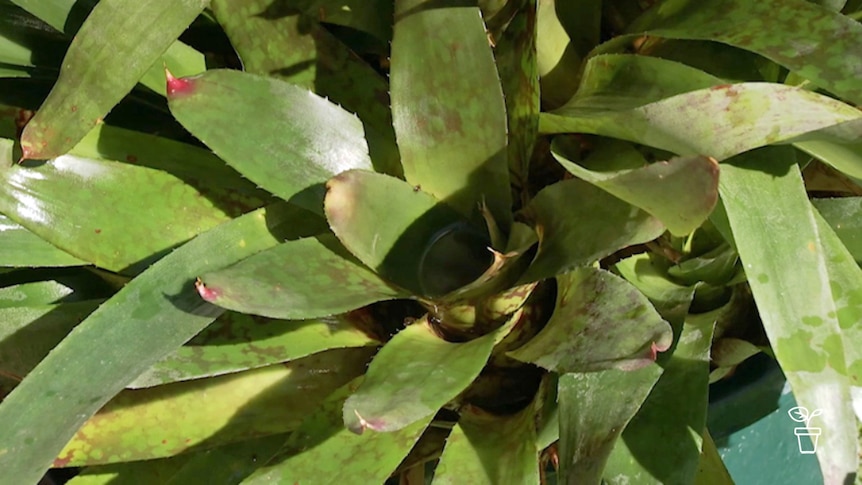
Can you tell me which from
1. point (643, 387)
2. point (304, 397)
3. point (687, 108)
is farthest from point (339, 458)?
Answer: point (687, 108)

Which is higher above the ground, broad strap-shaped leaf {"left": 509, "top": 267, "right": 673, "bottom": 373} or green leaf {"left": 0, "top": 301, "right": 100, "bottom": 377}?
broad strap-shaped leaf {"left": 509, "top": 267, "right": 673, "bottom": 373}

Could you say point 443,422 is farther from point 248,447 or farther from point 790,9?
point 790,9

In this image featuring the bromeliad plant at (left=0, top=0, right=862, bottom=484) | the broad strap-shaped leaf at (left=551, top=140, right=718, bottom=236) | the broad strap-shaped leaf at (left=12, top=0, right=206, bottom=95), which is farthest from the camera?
the broad strap-shaped leaf at (left=12, top=0, right=206, bottom=95)

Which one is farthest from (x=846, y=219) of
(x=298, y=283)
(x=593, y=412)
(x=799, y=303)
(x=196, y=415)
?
(x=196, y=415)

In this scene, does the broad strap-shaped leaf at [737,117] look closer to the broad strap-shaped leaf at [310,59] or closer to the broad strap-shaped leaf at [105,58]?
the broad strap-shaped leaf at [310,59]

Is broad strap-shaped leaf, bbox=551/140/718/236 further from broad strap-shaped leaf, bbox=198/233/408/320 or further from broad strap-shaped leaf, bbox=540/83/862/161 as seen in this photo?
broad strap-shaped leaf, bbox=198/233/408/320

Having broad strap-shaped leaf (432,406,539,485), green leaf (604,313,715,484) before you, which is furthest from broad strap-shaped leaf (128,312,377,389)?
green leaf (604,313,715,484)
